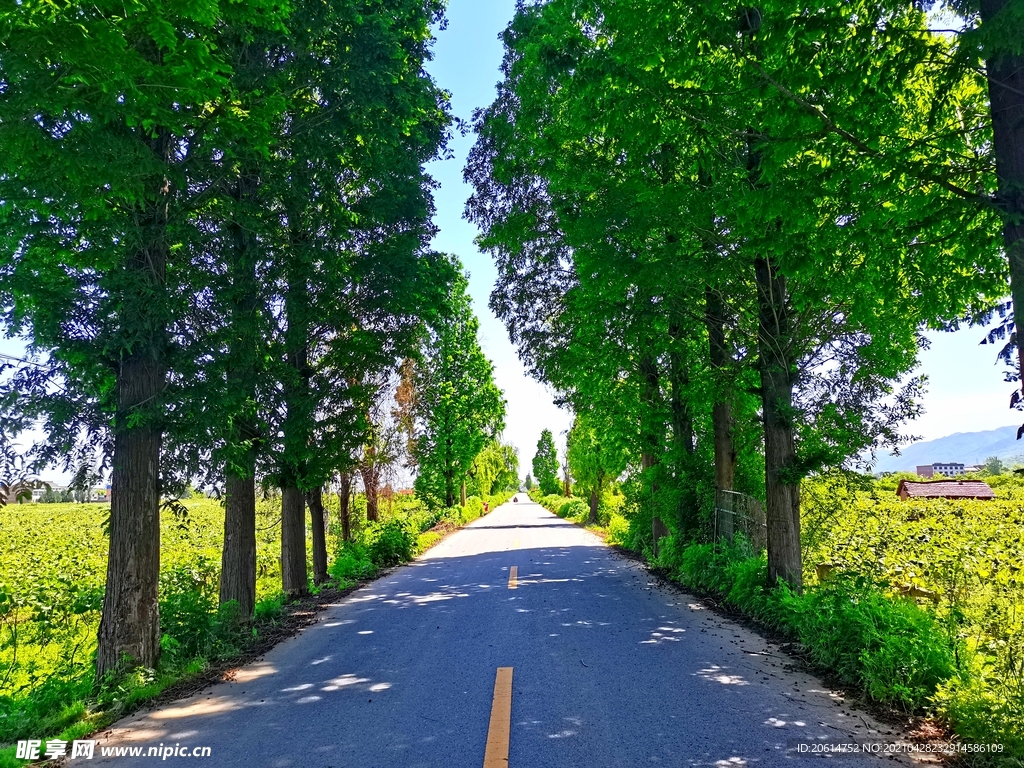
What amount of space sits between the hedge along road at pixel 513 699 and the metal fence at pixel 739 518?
269 cm

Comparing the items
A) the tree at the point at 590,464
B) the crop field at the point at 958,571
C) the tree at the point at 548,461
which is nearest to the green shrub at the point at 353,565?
the crop field at the point at 958,571

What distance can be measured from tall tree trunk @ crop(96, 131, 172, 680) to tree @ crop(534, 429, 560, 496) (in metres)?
78.2

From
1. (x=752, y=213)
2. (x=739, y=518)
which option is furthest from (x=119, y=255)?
(x=739, y=518)

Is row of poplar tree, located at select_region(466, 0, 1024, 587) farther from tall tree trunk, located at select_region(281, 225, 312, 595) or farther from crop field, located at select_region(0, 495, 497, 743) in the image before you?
crop field, located at select_region(0, 495, 497, 743)

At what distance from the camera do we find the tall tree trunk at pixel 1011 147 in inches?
151

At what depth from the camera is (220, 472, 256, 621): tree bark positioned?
353 inches

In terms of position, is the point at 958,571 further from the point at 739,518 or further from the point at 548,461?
the point at 548,461

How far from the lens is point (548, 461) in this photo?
87.4m

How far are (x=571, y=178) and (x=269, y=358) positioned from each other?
5.69 metres

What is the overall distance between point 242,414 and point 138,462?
4.78 feet

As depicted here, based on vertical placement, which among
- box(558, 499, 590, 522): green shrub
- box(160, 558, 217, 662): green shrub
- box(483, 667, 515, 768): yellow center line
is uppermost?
box(160, 558, 217, 662): green shrub

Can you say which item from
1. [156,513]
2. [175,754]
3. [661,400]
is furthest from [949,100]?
[661,400]

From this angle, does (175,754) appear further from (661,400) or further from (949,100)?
(661,400)

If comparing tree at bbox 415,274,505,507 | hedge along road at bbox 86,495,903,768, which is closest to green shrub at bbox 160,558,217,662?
hedge along road at bbox 86,495,903,768
